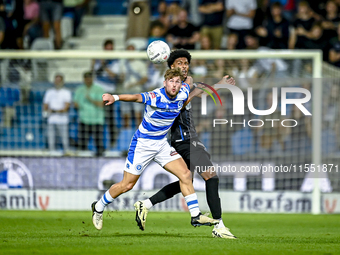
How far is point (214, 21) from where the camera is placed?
51.2 ft

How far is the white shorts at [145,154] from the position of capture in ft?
25.8

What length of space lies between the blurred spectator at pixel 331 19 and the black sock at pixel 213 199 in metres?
8.36

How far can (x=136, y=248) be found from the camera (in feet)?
21.5

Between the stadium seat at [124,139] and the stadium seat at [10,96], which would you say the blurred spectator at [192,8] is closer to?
the stadium seat at [124,139]

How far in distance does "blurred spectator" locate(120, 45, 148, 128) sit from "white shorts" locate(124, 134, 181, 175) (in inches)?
210

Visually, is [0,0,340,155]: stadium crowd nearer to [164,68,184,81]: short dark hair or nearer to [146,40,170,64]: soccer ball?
[146,40,170,64]: soccer ball

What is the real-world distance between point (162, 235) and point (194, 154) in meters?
1.20

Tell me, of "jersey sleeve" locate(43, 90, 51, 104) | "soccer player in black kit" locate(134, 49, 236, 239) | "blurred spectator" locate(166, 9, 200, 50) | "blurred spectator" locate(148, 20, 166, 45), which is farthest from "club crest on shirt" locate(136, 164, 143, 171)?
"blurred spectator" locate(148, 20, 166, 45)

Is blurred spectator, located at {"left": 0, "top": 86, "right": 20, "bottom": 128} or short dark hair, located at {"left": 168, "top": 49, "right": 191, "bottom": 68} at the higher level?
short dark hair, located at {"left": 168, "top": 49, "right": 191, "bottom": 68}

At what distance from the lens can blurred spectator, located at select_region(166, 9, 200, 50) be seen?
14977mm

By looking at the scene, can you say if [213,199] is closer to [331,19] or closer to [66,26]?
[331,19]

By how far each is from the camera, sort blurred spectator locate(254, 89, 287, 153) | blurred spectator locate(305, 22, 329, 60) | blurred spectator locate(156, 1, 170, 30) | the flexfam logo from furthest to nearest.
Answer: blurred spectator locate(156, 1, 170, 30) → blurred spectator locate(305, 22, 329, 60) → blurred spectator locate(254, 89, 287, 153) → the flexfam logo

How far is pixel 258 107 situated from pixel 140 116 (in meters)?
2.62

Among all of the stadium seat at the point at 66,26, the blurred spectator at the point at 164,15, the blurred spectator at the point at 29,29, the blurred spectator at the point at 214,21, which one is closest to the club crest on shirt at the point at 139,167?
the blurred spectator at the point at 214,21
